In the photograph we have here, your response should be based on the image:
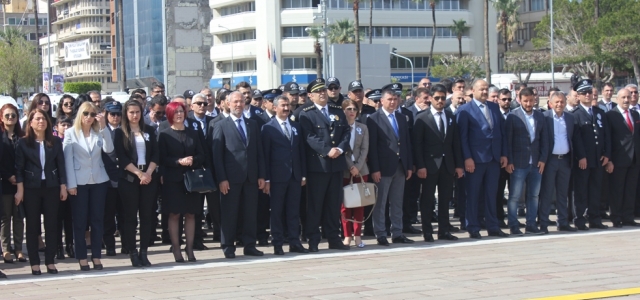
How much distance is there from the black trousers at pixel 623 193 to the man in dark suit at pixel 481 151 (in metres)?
2.23

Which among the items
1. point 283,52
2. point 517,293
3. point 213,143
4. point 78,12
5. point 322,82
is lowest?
point 517,293

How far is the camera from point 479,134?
43.8 ft

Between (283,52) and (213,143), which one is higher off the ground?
(283,52)

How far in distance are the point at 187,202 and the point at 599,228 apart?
6583 mm

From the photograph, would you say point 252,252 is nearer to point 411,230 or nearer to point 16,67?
point 411,230

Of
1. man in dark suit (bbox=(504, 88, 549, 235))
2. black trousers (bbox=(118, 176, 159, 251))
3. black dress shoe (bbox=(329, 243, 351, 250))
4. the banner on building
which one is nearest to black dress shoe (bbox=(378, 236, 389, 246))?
black dress shoe (bbox=(329, 243, 351, 250))

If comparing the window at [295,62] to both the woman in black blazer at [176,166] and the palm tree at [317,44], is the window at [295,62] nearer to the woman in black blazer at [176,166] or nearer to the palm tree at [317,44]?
the palm tree at [317,44]

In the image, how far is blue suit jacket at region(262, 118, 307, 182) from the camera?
12.3m

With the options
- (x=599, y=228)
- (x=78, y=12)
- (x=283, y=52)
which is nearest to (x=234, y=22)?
(x=283, y=52)

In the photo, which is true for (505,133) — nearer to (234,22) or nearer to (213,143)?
(213,143)

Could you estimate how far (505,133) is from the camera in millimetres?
13602

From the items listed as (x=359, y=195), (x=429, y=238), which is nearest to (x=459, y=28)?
(x=429, y=238)

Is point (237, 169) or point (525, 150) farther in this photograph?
point (525, 150)

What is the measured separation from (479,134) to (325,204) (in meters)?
2.54
